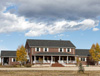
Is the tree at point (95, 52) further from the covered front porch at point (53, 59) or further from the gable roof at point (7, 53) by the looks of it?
the gable roof at point (7, 53)

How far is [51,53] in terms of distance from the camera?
199 ft

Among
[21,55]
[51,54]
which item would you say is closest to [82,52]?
[51,54]

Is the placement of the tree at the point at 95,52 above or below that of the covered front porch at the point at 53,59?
above

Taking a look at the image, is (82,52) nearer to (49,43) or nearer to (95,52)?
(95,52)

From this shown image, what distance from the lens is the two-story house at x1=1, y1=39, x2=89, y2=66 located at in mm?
58812

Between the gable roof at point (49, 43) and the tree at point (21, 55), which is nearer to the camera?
the tree at point (21, 55)

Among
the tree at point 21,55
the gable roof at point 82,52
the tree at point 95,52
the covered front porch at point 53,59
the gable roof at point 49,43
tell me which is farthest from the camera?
the gable roof at point 82,52

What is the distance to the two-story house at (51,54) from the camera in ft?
193

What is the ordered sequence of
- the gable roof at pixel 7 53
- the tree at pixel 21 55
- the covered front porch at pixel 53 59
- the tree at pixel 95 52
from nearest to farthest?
the covered front porch at pixel 53 59, the tree at pixel 21 55, the tree at pixel 95 52, the gable roof at pixel 7 53

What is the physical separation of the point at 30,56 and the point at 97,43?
70.3 feet

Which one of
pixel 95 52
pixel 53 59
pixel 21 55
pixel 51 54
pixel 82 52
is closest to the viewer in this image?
pixel 51 54

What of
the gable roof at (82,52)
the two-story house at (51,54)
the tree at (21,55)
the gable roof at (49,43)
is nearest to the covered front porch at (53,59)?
the two-story house at (51,54)

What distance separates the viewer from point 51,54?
→ 193 ft

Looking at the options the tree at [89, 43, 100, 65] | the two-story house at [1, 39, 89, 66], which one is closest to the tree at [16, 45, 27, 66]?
the two-story house at [1, 39, 89, 66]
